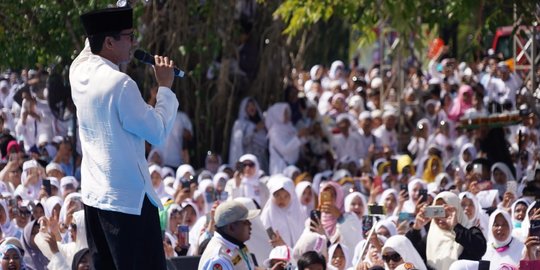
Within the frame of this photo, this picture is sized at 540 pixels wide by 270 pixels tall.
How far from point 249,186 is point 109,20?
382 inches

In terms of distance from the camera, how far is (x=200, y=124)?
20.7m

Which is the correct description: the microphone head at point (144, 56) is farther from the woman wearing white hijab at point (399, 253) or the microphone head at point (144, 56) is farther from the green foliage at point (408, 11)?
the green foliage at point (408, 11)

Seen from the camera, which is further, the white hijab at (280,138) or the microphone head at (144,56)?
the white hijab at (280,138)

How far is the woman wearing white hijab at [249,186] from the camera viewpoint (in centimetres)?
1576

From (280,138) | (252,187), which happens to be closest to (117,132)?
(252,187)

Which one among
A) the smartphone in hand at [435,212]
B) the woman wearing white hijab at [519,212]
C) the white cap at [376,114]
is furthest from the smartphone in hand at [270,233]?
the white cap at [376,114]

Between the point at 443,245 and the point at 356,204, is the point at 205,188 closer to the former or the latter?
the point at 356,204

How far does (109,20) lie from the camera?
20.8 ft

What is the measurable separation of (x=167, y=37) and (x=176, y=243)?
718 cm

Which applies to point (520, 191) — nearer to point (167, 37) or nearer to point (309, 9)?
point (309, 9)

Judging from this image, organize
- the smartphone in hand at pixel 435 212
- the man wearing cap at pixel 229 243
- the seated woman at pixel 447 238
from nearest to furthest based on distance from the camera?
the man wearing cap at pixel 229 243 → the smartphone in hand at pixel 435 212 → the seated woman at pixel 447 238

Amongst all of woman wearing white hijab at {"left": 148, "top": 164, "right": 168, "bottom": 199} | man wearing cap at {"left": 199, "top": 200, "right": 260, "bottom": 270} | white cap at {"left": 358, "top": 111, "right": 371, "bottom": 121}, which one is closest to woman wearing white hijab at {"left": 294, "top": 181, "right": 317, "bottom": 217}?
woman wearing white hijab at {"left": 148, "top": 164, "right": 168, "bottom": 199}

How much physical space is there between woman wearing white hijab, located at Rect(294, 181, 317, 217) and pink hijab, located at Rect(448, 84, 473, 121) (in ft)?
21.1

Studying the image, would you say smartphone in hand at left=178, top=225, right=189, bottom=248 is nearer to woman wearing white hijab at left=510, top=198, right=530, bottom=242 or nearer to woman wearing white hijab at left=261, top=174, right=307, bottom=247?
woman wearing white hijab at left=261, top=174, right=307, bottom=247
